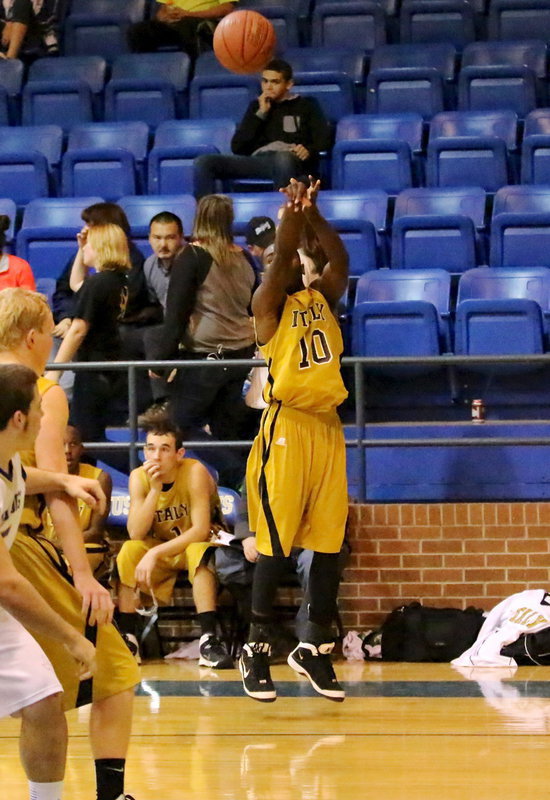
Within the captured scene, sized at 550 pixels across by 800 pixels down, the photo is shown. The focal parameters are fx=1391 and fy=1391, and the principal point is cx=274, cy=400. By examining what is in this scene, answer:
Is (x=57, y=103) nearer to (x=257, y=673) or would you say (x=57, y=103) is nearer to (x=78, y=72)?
(x=78, y=72)

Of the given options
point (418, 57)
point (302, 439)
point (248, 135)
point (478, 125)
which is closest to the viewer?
point (302, 439)

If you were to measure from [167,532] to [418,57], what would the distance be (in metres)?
5.31

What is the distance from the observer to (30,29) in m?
12.5

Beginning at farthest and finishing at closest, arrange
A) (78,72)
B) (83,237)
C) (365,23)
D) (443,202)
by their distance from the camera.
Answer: (365,23) < (78,72) < (443,202) < (83,237)

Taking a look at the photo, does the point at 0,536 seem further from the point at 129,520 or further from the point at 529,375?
the point at 529,375

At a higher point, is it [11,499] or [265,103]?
[265,103]

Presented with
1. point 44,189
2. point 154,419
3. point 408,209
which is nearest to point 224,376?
point 154,419

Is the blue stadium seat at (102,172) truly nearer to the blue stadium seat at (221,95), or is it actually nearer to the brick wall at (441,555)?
the blue stadium seat at (221,95)

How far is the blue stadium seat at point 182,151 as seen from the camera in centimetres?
1030

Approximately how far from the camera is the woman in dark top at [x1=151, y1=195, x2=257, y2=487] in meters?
→ 7.58

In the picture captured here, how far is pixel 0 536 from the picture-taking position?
11.3ft

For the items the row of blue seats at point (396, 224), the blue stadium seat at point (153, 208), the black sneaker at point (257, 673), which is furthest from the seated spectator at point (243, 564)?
the blue stadium seat at point (153, 208)

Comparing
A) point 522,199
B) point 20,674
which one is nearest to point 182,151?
point 522,199

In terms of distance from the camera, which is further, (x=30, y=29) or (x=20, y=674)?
(x=30, y=29)
